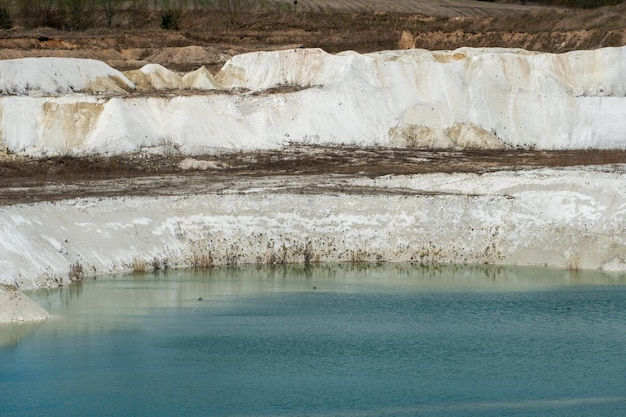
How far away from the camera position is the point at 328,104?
72.6 meters

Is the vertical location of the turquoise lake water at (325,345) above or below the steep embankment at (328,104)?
below

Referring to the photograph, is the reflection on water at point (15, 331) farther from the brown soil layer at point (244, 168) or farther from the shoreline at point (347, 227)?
the brown soil layer at point (244, 168)

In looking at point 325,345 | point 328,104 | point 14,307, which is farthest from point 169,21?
Answer: point 325,345

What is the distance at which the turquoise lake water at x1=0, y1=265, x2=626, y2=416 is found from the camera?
29438mm

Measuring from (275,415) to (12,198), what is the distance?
25.8 metres

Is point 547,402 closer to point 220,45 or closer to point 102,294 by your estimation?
point 102,294

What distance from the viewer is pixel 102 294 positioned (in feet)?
140

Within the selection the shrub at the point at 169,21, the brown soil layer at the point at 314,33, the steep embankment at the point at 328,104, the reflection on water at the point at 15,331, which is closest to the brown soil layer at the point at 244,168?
the steep embankment at the point at 328,104

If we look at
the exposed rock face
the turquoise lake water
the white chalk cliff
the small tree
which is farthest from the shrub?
the exposed rock face

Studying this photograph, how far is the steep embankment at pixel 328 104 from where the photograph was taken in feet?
224

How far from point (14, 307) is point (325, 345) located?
32.7ft

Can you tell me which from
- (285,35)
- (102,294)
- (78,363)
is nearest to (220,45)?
(285,35)

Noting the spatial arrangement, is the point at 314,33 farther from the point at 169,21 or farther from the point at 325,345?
the point at 325,345

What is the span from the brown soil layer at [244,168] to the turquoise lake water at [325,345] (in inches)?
327
